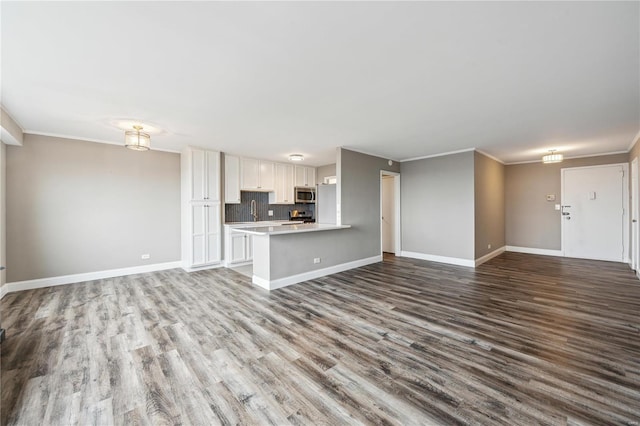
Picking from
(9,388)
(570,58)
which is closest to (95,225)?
(9,388)

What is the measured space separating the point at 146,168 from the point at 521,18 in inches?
240

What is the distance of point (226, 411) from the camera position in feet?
5.49

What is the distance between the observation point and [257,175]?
21.6 ft

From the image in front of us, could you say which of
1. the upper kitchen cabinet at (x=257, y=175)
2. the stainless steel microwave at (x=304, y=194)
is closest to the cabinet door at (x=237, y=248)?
the upper kitchen cabinet at (x=257, y=175)

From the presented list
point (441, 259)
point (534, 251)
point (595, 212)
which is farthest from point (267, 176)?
point (595, 212)

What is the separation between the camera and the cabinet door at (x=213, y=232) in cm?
559

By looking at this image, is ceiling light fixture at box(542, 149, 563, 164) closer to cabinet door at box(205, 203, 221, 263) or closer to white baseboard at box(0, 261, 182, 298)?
cabinet door at box(205, 203, 221, 263)

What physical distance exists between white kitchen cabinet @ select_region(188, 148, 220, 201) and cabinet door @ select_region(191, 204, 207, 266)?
0.27m

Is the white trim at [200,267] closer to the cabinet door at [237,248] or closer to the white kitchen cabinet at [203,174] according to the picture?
the cabinet door at [237,248]

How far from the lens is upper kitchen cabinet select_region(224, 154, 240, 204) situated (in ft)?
19.7

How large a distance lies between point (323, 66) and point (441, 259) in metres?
5.23

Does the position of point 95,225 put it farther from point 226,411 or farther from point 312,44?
point 312,44

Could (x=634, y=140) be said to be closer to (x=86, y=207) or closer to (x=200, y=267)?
(x=200, y=267)

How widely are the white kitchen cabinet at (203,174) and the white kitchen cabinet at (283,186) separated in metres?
1.65
